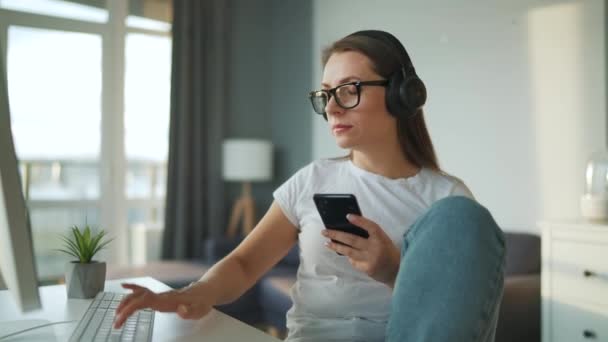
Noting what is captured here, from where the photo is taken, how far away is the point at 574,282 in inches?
75.2

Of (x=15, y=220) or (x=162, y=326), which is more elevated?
(x=15, y=220)

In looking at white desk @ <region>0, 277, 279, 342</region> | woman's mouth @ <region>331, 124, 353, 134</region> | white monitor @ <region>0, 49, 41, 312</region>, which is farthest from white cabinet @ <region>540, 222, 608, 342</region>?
white monitor @ <region>0, 49, 41, 312</region>

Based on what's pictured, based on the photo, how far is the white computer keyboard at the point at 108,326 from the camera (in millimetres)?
785

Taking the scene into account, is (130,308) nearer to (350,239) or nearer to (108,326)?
(108,326)

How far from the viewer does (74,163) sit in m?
4.09

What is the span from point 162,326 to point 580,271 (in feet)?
5.09

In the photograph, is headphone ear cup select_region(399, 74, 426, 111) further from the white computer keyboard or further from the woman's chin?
the white computer keyboard

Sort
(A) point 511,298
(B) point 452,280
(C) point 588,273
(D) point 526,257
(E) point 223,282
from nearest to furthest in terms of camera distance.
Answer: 1. (B) point 452,280
2. (E) point 223,282
3. (C) point 588,273
4. (A) point 511,298
5. (D) point 526,257

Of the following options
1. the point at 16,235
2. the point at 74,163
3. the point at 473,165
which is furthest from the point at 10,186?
the point at 74,163

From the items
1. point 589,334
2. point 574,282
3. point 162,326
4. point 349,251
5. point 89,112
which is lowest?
point 589,334

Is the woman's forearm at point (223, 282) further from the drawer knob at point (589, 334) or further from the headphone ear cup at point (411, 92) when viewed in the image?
the drawer knob at point (589, 334)

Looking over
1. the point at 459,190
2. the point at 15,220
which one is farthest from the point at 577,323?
the point at 15,220

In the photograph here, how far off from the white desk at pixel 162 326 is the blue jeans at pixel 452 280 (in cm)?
21

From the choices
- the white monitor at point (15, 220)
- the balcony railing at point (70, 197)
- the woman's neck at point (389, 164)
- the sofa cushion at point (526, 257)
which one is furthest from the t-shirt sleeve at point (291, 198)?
the balcony railing at point (70, 197)
